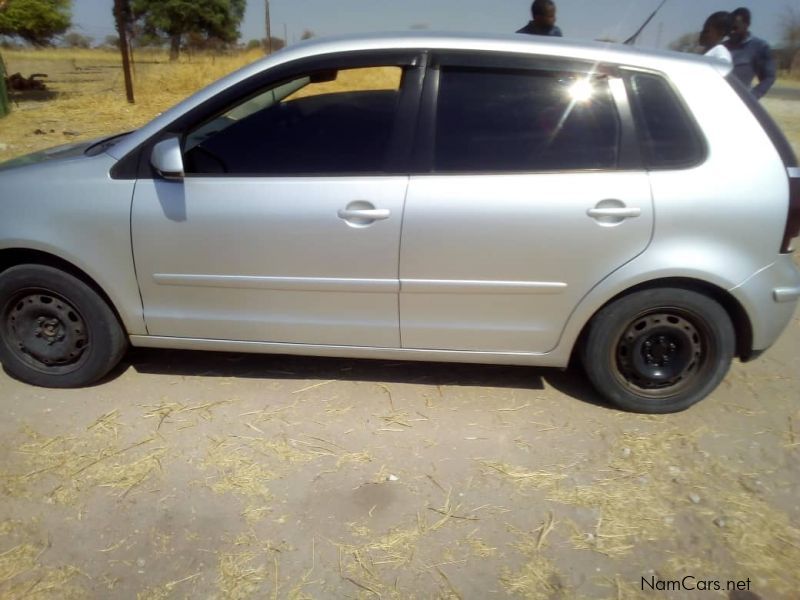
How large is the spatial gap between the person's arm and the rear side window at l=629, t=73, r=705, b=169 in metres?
4.02

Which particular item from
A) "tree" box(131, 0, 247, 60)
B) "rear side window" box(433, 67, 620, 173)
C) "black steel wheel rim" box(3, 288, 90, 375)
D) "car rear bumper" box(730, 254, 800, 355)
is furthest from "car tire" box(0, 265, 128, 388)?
"tree" box(131, 0, 247, 60)

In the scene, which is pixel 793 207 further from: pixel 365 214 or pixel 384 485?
pixel 384 485

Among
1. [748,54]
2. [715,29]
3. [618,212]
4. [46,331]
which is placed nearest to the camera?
[618,212]

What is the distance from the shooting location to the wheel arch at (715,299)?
3047 millimetres

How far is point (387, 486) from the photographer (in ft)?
9.08

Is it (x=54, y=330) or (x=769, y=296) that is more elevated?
(x=769, y=296)

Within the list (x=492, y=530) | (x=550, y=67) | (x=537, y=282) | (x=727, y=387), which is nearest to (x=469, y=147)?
(x=550, y=67)

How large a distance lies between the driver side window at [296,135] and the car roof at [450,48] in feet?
0.36

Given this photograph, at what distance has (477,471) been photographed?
2865 mm

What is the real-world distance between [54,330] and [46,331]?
41 mm

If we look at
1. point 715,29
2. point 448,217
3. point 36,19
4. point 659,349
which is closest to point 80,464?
point 448,217

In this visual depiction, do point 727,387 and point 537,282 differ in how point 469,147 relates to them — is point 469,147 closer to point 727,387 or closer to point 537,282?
point 537,282

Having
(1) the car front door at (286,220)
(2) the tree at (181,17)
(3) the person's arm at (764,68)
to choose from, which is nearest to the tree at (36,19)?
(2) the tree at (181,17)

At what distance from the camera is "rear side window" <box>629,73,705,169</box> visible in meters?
2.91
